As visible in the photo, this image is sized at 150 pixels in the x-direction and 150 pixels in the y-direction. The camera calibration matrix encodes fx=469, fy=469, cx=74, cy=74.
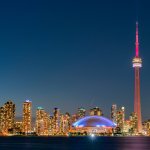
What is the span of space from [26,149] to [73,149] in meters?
15.2

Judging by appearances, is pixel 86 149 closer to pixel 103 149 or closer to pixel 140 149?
pixel 103 149

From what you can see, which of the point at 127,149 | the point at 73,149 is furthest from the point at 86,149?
the point at 127,149

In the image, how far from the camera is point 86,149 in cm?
15288

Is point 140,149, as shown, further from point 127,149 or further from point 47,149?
point 47,149

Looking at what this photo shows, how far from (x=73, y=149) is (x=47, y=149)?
8446 mm

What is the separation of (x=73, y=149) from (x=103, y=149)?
411 inches

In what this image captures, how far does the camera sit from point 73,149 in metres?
152

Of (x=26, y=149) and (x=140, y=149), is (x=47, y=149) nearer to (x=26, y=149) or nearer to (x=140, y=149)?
(x=26, y=149)

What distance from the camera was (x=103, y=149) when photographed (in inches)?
6122

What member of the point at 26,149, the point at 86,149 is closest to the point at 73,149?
the point at 86,149

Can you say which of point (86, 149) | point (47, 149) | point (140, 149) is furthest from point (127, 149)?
point (47, 149)

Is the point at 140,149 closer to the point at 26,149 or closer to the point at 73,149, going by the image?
the point at 73,149

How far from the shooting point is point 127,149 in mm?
147750

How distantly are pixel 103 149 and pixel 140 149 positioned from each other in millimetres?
14359
